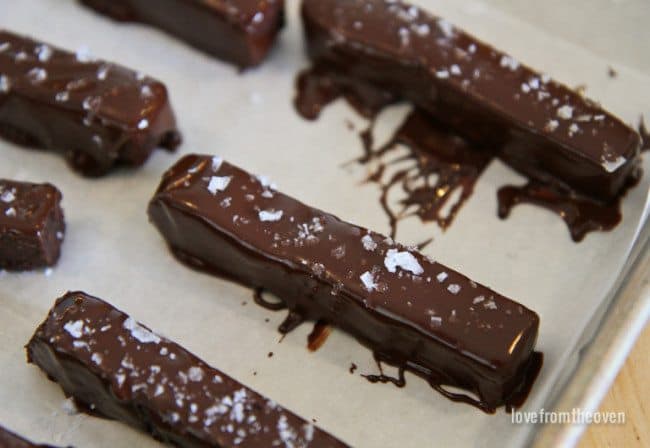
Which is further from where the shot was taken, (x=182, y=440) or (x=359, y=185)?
(x=359, y=185)

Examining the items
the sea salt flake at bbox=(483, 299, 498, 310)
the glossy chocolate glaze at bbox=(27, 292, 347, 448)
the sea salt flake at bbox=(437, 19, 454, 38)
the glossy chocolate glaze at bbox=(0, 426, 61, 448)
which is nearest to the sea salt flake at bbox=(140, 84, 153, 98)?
the glossy chocolate glaze at bbox=(27, 292, 347, 448)

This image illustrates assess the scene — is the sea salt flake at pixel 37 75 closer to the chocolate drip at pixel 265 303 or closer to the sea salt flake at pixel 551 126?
the chocolate drip at pixel 265 303

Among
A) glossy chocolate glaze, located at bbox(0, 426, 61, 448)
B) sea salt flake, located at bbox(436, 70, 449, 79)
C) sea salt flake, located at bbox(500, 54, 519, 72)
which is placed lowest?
glossy chocolate glaze, located at bbox(0, 426, 61, 448)

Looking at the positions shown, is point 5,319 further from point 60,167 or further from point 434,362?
point 434,362

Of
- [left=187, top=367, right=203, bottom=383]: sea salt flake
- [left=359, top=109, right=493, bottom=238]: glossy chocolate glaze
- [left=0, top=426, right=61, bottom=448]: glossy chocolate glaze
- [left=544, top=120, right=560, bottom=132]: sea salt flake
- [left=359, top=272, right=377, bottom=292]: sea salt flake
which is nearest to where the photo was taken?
[left=0, top=426, right=61, bottom=448]: glossy chocolate glaze

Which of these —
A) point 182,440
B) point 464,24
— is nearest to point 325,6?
point 464,24

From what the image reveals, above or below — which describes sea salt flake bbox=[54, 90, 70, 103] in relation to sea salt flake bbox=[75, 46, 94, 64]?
below

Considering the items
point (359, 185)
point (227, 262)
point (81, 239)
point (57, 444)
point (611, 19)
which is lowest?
point (57, 444)

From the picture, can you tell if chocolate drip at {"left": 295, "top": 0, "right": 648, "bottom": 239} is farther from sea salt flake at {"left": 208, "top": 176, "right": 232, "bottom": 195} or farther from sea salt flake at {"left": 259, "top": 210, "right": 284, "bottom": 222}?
sea salt flake at {"left": 208, "top": 176, "right": 232, "bottom": 195}
